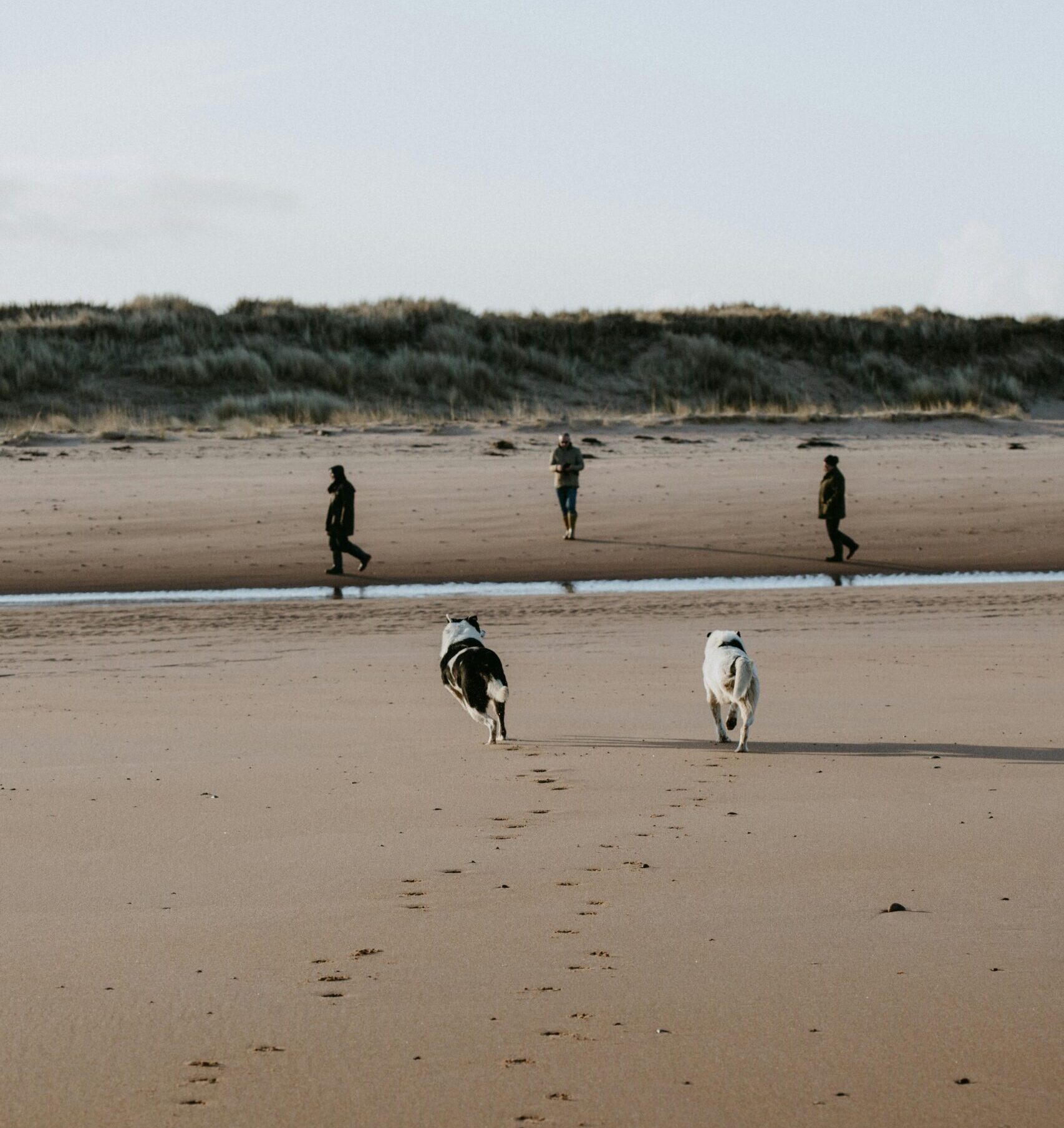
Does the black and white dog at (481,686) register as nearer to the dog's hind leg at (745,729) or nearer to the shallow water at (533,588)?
the dog's hind leg at (745,729)

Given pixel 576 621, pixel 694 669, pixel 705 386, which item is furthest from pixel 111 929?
pixel 705 386

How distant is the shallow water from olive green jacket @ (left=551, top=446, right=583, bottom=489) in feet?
8.11

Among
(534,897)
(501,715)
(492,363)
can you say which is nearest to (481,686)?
(501,715)

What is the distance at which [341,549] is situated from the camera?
795 inches

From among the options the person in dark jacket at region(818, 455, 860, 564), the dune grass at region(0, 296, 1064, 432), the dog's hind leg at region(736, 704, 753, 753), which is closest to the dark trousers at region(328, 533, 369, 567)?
the person in dark jacket at region(818, 455, 860, 564)

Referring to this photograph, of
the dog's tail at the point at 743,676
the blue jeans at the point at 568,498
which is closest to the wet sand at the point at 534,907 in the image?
the dog's tail at the point at 743,676

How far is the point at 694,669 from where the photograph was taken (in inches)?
500

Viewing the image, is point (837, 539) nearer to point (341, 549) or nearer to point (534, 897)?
point (341, 549)

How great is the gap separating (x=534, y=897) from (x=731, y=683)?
11.0ft

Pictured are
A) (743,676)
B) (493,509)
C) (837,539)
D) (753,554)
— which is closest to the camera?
(743,676)

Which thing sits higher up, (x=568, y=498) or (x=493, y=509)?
(x=568, y=498)

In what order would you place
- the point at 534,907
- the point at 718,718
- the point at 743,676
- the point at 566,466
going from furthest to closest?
the point at 566,466 → the point at 718,718 → the point at 743,676 → the point at 534,907

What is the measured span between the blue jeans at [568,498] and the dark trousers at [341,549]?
126 inches

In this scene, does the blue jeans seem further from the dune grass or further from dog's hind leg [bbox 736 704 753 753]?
the dune grass
